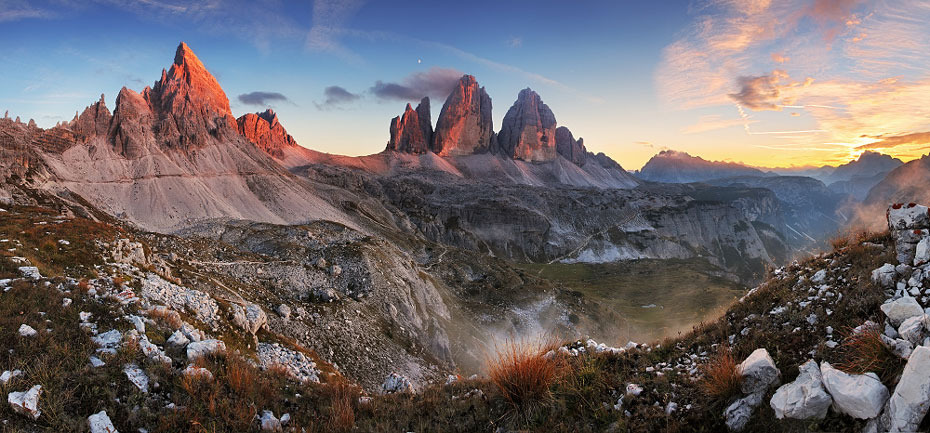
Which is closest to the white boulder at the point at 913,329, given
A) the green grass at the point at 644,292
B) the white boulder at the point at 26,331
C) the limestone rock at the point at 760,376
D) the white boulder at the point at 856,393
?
the white boulder at the point at 856,393

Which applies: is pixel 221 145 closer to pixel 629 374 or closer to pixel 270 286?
pixel 270 286

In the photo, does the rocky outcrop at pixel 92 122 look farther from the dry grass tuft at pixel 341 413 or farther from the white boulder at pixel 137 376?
the dry grass tuft at pixel 341 413

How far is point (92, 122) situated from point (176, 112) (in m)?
20.6

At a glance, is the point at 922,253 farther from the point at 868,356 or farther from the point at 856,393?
the point at 856,393

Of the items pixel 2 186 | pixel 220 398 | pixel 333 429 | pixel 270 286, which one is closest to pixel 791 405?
pixel 333 429

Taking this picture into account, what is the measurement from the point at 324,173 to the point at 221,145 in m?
30.2

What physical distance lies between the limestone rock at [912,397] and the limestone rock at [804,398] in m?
0.62

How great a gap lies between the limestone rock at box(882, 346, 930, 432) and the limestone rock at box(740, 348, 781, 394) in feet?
5.02

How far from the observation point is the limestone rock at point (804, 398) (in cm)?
524

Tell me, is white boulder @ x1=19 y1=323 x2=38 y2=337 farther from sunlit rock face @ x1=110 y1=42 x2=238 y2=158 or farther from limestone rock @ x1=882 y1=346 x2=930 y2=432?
sunlit rock face @ x1=110 y1=42 x2=238 y2=158

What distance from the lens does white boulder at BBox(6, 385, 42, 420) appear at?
638 cm

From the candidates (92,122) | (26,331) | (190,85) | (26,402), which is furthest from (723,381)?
(190,85)

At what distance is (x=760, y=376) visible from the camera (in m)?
6.26

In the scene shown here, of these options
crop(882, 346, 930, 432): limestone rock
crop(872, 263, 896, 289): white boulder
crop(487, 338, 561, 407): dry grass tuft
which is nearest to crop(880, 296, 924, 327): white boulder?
crop(872, 263, 896, 289): white boulder
